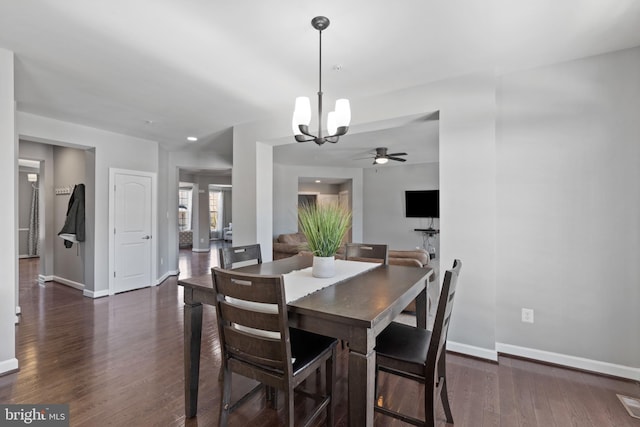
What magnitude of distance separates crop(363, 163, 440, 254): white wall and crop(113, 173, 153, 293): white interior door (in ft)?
17.5

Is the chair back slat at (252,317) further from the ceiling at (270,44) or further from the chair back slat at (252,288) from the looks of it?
the ceiling at (270,44)

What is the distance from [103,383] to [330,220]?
6.77ft

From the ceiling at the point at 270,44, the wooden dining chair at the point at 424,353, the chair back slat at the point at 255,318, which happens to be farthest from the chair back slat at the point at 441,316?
the ceiling at the point at 270,44

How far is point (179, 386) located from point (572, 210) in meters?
3.40

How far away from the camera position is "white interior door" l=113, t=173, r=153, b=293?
4750mm

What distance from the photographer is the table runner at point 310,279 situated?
1.66 metres

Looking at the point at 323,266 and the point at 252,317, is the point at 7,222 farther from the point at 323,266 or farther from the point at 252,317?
the point at 323,266

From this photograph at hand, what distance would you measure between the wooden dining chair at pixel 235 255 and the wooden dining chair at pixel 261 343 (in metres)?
0.76

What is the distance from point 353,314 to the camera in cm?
131

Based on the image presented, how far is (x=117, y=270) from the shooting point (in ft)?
15.6

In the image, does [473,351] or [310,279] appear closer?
[310,279]

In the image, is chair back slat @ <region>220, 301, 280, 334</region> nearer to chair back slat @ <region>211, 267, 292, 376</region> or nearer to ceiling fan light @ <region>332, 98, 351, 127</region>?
chair back slat @ <region>211, 267, 292, 376</region>

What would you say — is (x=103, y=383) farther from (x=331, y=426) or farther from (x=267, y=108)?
(x=267, y=108)

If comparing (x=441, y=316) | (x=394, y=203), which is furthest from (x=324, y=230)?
(x=394, y=203)
